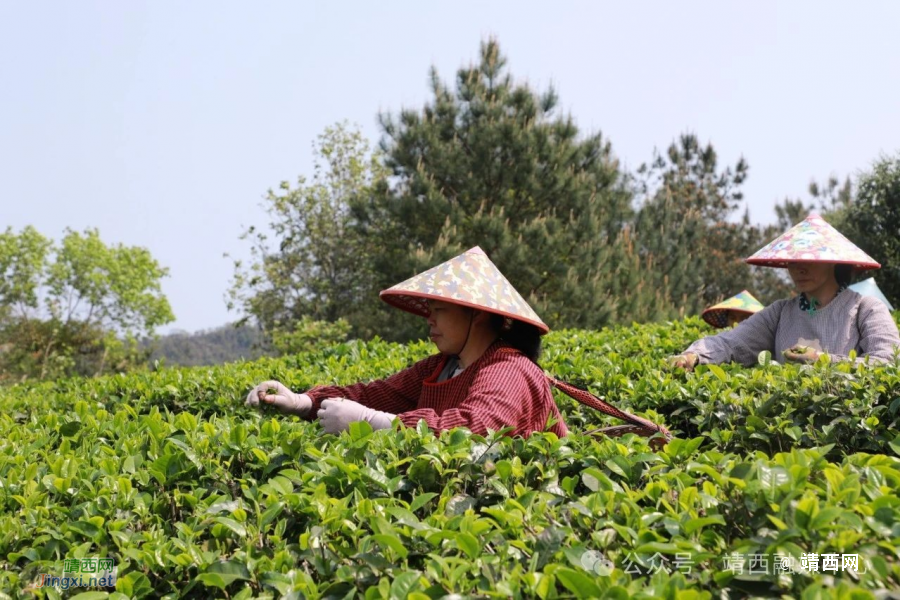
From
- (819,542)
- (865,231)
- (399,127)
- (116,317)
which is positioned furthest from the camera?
(116,317)

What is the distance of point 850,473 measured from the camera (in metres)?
2.00

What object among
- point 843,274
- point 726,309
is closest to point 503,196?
point 726,309

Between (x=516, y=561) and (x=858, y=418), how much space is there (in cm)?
227

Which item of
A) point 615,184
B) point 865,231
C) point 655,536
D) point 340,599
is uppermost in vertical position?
point 615,184

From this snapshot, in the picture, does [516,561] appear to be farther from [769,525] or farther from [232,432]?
[232,432]

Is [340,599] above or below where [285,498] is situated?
below

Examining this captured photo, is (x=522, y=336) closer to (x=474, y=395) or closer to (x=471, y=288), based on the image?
(x=471, y=288)

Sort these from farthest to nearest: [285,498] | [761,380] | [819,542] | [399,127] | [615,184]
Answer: [615,184] → [399,127] → [761,380] → [285,498] → [819,542]

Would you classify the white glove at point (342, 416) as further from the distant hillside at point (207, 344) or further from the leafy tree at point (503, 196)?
the distant hillside at point (207, 344)

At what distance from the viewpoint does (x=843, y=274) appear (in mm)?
4879

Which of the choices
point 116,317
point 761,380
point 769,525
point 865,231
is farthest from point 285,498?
point 116,317

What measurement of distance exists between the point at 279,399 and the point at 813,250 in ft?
9.79

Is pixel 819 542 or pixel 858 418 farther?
pixel 858 418

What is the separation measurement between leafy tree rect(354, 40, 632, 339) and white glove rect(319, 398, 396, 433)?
13621 mm
